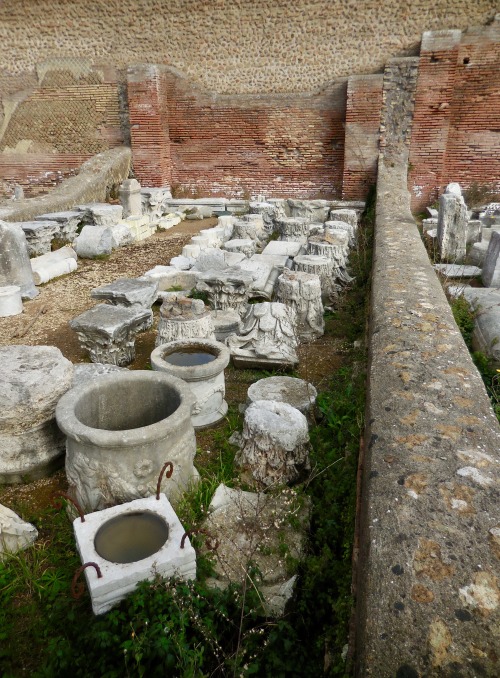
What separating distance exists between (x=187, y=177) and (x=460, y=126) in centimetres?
659

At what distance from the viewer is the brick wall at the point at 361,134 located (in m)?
10.8

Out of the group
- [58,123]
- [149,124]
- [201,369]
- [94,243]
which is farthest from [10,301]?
[58,123]

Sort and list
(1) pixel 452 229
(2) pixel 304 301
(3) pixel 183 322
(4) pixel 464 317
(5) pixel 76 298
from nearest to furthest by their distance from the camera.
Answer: (3) pixel 183 322 → (4) pixel 464 317 → (2) pixel 304 301 → (5) pixel 76 298 → (1) pixel 452 229

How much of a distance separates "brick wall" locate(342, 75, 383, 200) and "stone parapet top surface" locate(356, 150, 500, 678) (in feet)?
30.0

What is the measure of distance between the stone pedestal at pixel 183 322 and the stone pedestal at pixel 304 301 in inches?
45.7

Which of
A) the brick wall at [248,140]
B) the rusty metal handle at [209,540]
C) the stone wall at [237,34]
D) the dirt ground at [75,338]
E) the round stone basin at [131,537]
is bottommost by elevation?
the dirt ground at [75,338]

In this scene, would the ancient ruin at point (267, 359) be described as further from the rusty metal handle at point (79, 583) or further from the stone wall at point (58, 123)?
the stone wall at point (58, 123)

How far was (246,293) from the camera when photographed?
221 inches

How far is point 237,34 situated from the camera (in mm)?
11844

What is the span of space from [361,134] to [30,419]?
10157 mm

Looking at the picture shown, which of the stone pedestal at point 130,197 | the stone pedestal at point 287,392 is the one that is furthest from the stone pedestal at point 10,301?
the stone pedestal at point 130,197

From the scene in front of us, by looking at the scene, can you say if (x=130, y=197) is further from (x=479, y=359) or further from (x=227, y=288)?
(x=479, y=359)

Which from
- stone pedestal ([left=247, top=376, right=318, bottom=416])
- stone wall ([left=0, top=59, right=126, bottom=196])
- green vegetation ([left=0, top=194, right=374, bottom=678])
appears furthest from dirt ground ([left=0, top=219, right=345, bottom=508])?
stone wall ([left=0, top=59, right=126, bottom=196])

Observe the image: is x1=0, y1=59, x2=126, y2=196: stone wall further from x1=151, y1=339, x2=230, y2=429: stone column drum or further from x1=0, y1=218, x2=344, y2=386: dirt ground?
x1=151, y1=339, x2=230, y2=429: stone column drum
